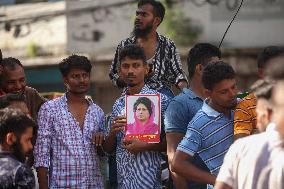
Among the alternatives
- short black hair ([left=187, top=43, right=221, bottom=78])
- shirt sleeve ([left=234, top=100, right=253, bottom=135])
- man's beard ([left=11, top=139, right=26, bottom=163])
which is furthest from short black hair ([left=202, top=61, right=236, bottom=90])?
man's beard ([left=11, top=139, right=26, bottom=163])

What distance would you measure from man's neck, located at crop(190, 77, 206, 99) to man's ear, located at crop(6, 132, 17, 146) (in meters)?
1.55

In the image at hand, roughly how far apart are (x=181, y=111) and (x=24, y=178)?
61.7 inches

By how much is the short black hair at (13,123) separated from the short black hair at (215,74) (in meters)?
1.24

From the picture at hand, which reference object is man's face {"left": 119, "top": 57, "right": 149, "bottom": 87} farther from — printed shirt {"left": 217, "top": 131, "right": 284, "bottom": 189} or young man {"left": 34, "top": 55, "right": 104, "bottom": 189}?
printed shirt {"left": 217, "top": 131, "right": 284, "bottom": 189}

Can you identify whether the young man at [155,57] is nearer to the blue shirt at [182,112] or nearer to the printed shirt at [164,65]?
the printed shirt at [164,65]

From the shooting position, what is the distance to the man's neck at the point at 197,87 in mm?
6660

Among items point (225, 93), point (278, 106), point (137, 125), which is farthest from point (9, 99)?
point (278, 106)

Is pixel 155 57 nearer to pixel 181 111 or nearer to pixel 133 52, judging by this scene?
pixel 133 52

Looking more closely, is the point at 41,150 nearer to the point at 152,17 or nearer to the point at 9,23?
the point at 152,17

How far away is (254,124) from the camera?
6008mm

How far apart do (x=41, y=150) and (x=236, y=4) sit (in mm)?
11944

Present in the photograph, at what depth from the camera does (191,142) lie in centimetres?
606

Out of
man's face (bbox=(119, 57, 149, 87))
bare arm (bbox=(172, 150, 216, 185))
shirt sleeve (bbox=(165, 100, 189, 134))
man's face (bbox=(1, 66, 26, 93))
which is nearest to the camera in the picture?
bare arm (bbox=(172, 150, 216, 185))

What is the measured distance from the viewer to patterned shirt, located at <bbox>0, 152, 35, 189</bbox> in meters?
5.38
